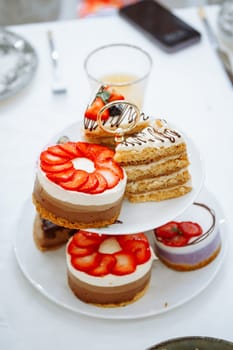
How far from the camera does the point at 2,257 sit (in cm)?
129

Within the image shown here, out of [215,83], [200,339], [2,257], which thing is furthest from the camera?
[215,83]

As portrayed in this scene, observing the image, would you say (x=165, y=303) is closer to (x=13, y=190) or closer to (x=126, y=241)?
(x=126, y=241)

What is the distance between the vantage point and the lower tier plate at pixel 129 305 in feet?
3.84

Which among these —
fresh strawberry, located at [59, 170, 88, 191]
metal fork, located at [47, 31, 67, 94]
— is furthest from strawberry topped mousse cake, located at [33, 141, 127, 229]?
metal fork, located at [47, 31, 67, 94]

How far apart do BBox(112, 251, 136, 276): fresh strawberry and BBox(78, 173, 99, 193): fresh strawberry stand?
167 mm

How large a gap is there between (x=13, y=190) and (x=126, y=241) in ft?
1.19

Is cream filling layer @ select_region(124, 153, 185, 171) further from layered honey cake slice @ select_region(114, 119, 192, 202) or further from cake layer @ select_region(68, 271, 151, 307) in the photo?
cake layer @ select_region(68, 271, 151, 307)

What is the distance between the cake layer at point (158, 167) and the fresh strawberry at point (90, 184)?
9 centimetres

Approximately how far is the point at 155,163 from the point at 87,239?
0.19 m

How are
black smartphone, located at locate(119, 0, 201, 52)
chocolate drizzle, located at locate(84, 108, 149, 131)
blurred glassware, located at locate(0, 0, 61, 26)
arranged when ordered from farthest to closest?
1. blurred glassware, located at locate(0, 0, 61, 26)
2. black smartphone, located at locate(119, 0, 201, 52)
3. chocolate drizzle, located at locate(84, 108, 149, 131)

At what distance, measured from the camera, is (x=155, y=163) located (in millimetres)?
1164

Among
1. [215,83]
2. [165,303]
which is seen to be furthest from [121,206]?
[215,83]

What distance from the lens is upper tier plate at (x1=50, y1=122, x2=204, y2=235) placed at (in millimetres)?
1083

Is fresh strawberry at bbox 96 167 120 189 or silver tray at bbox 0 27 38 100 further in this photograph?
silver tray at bbox 0 27 38 100
